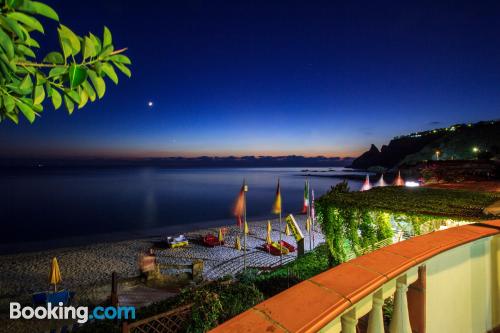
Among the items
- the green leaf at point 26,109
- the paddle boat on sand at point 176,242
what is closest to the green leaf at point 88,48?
the green leaf at point 26,109

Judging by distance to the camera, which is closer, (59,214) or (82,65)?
(82,65)

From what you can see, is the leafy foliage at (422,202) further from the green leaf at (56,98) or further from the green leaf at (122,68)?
the green leaf at (56,98)

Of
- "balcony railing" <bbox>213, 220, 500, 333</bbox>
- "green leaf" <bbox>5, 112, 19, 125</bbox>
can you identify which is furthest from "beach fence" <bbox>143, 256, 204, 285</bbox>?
"green leaf" <bbox>5, 112, 19, 125</bbox>

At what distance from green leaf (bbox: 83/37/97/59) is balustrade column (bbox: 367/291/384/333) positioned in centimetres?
210

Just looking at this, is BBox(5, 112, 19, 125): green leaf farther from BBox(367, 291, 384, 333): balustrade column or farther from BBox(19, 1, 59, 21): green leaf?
BBox(367, 291, 384, 333): balustrade column

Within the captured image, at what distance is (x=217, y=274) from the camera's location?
17125 mm

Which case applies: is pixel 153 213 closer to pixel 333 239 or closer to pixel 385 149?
pixel 333 239

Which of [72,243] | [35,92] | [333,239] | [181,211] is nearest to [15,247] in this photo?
[72,243]

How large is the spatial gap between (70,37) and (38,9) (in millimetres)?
148

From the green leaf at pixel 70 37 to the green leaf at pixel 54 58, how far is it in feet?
A: 0.37

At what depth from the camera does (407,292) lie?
7.04 ft

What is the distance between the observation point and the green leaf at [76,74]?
1344 mm

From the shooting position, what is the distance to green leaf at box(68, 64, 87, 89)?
4.41ft

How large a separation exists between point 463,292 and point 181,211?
53.4 m
